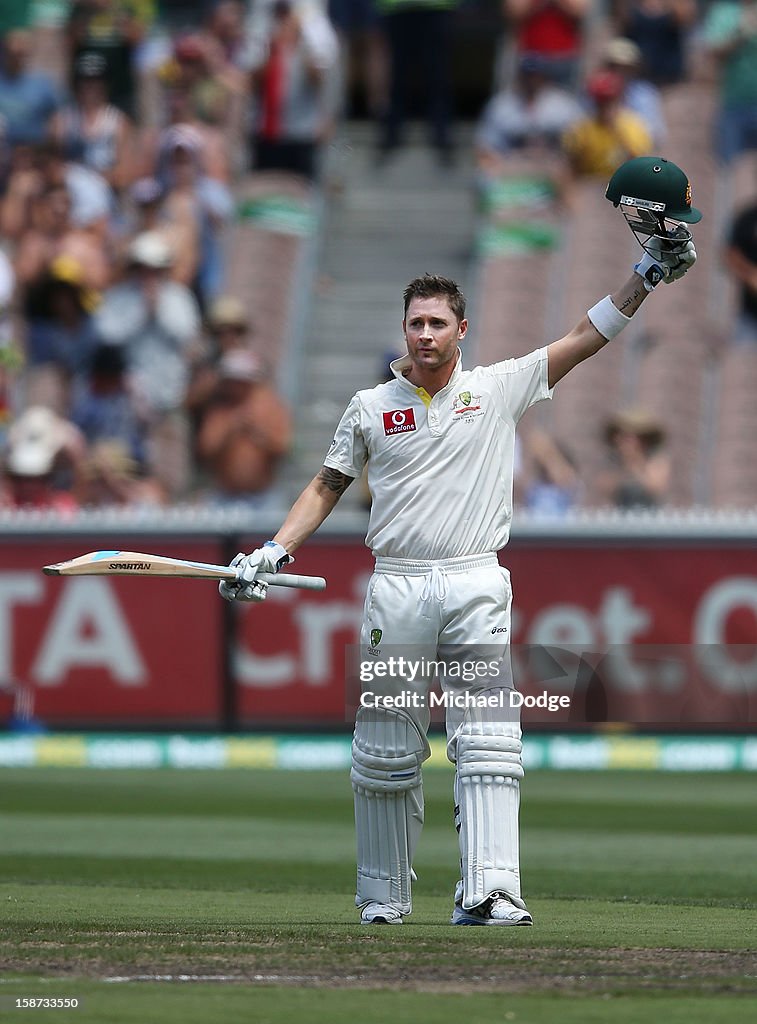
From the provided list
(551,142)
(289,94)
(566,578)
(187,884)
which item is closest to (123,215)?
(289,94)

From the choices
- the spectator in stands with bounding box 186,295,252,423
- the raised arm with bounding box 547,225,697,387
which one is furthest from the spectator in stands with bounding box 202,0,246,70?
the raised arm with bounding box 547,225,697,387

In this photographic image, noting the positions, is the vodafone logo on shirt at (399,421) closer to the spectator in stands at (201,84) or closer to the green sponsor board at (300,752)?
the green sponsor board at (300,752)

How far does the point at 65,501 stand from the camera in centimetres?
1630

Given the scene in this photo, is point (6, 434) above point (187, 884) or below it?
above

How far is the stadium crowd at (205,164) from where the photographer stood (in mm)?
17266

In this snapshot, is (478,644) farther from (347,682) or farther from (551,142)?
(551,142)

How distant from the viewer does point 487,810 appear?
694 centimetres

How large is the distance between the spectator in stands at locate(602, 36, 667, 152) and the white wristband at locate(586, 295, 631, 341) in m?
12.0

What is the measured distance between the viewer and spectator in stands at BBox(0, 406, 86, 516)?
16203mm

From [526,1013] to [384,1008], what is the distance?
0.35 m

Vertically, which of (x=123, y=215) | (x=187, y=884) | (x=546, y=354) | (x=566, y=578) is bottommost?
(x=187, y=884)

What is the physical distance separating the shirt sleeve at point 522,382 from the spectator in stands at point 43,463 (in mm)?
8938

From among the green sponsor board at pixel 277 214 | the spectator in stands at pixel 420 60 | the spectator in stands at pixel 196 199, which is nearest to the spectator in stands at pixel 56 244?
the spectator in stands at pixel 196 199

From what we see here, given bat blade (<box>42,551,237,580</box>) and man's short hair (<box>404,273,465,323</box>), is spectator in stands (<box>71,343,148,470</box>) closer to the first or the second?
bat blade (<box>42,551,237,580</box>)
